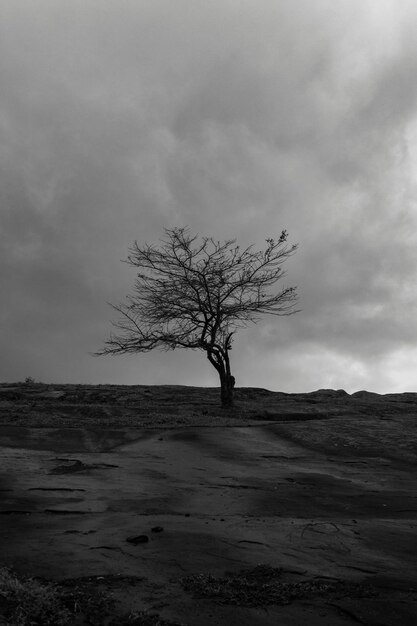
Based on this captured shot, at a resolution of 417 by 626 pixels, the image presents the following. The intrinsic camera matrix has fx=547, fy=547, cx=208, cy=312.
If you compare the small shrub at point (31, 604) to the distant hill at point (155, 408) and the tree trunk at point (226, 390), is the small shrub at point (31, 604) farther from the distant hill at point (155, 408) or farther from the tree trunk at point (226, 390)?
the tree trunk at point (226, 390)

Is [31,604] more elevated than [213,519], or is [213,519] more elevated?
[213,519]

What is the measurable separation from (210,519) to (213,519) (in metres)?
0.04

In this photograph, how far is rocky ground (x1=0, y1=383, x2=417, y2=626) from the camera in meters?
4.89

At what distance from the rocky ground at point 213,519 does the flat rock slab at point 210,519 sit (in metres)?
0.03

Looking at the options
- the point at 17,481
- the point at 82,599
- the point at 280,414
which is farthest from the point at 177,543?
the point at 280,414

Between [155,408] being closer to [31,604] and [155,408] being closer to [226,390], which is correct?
[226,390]

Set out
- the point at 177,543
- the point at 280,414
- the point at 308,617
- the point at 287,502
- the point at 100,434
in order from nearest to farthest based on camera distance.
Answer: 1. the point at 308,617
2. the point at 177,543
3. the point at 287,502
4. the point at 100,434
5. the point at 280,414

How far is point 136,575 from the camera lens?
5.38 metres

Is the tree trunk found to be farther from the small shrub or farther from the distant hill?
the small shrub

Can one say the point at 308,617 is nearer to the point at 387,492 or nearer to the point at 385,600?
the point at 385,600

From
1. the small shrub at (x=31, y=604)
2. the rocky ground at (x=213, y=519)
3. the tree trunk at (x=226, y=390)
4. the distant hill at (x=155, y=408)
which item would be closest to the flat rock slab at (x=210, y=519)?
the rocky ground at (x=213, y=519)

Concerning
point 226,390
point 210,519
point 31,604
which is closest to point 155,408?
point 226,390

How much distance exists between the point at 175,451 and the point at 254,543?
658 cm

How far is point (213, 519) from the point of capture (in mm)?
7621
